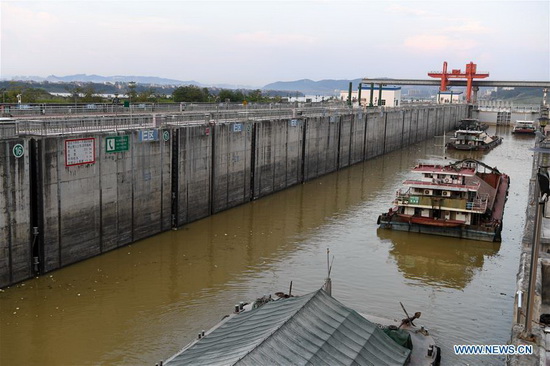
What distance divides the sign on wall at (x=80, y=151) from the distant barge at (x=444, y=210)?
1723 centimetres

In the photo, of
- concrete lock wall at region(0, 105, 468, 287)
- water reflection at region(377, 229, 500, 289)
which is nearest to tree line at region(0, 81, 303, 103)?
concrete lock wall at region(0, 105, 468, 287)

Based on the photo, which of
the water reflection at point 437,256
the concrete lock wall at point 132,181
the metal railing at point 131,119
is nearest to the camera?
the concrete lock wall at point 132,181

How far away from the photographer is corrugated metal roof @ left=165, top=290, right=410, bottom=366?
1217cm

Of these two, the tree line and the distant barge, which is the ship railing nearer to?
the distant barge

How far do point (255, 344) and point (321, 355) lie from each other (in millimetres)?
1438

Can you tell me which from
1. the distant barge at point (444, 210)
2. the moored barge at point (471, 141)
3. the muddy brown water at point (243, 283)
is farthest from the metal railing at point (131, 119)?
the moored barge at point (471, 141)

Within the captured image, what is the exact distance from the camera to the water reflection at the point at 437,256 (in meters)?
27.6

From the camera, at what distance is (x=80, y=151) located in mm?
25828

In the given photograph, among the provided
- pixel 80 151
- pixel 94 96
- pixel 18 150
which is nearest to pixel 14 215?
pixel 18 150

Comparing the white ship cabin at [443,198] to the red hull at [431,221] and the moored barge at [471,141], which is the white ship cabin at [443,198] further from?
the moored barge at [471,141]

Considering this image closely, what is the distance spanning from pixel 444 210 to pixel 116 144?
18.6 metres

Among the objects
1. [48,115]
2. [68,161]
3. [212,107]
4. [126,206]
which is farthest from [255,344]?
[212,107]

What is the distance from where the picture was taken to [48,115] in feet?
116

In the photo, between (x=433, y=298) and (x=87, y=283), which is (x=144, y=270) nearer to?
(x=87, y=283)
